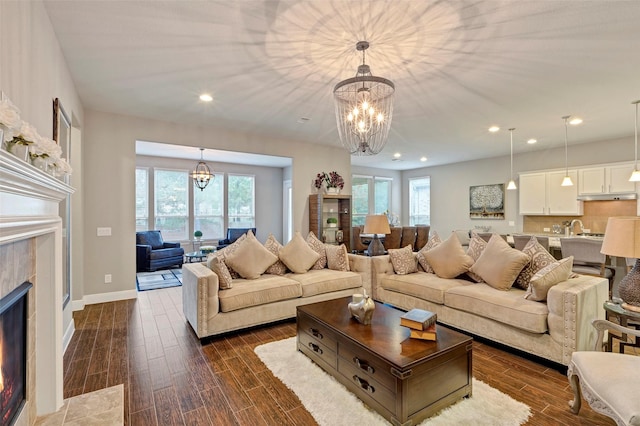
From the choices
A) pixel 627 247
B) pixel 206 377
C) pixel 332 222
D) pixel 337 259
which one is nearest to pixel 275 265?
pixel 337 259

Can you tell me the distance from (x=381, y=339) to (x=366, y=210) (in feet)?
26.5

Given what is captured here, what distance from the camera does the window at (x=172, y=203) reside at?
795cm

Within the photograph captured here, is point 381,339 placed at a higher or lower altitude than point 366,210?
lower

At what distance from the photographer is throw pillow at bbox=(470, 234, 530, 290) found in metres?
3.20

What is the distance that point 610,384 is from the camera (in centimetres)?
163

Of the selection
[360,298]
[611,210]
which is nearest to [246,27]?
[360,298]

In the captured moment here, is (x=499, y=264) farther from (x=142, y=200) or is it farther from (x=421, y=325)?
(x=142, y=200)

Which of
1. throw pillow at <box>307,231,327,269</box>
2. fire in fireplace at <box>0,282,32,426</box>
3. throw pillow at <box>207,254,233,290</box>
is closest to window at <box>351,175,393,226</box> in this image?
throw pillow at <box>307,231,327,269</box>

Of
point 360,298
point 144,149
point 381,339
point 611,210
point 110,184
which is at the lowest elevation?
point 381,339

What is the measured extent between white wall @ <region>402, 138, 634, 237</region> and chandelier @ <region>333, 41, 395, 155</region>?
5841mm

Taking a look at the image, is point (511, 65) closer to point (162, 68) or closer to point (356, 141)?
point (356, 141)

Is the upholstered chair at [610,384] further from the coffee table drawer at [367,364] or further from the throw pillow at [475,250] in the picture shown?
the throw pillow at [475,250]

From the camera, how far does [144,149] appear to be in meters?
6.84

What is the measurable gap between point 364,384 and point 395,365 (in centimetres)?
40
